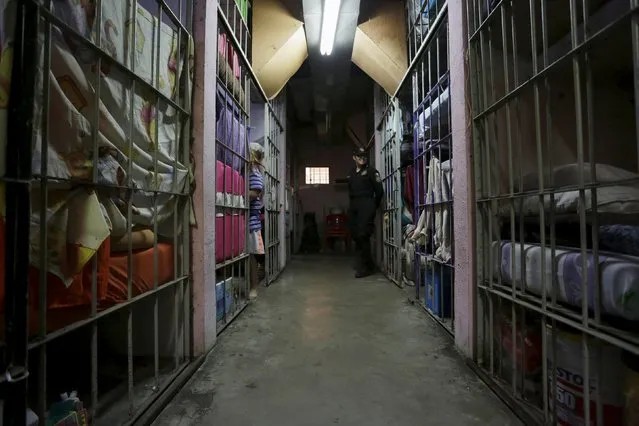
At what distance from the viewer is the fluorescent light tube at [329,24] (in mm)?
3483

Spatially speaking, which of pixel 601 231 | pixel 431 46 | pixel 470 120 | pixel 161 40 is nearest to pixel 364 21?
pixel 431 46

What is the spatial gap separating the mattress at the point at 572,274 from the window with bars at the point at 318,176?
352 inches

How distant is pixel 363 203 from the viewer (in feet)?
17.5

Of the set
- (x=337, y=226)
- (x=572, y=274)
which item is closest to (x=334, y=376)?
(x=572, y=274)

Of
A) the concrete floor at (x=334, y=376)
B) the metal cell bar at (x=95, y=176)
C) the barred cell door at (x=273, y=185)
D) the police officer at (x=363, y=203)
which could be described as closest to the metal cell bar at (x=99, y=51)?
the metal cell bar at (x=95, y=176)

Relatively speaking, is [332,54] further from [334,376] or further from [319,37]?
[334,376]

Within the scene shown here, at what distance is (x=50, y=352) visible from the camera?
206 cm

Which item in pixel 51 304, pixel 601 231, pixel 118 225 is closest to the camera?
pixel 51 304

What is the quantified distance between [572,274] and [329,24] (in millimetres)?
3449

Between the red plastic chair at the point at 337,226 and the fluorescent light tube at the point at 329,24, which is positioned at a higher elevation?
the fluorescent light tube at the point at 329,24

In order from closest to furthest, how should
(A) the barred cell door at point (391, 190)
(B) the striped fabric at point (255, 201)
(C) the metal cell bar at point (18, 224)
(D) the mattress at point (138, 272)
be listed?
(C) the metal cell bar at point (18, 224)
(D) the mattress at point (138, 272)
(B) the striped fabric at point (255, 201)
(A) the barred cell door at point (391, 190)

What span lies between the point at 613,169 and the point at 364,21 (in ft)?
11.5

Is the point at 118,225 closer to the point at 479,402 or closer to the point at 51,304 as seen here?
the point at 51,304

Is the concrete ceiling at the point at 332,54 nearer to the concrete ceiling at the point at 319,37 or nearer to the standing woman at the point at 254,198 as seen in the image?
the concrete ceiling at the point at 319,37
